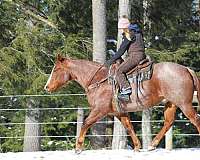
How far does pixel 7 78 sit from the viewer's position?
45.0ft

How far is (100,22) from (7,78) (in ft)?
9.55

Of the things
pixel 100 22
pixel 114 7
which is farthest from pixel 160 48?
pixel 100 22

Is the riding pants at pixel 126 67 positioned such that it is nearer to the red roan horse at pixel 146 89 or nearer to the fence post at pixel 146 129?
the red roan horse at pixel 146 89

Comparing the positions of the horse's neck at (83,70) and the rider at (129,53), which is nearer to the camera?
the rider at (129,53)

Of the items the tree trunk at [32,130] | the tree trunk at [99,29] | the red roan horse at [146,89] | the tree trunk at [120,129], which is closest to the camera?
the red roan horse at [146,89]

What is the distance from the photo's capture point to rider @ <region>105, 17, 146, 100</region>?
8.55 m

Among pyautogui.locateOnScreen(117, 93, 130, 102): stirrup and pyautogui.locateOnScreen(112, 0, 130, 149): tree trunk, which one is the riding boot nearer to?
pyautogui.locateOnScreen(117, 93, 130, 102): stirrup

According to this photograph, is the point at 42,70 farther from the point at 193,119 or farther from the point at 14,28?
the point at 193,119

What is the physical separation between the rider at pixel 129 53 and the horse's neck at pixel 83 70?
1.32 feet

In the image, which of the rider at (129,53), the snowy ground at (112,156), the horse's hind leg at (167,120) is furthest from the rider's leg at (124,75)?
the snowy ground at (112,156)

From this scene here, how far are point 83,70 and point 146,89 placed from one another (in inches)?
47.3

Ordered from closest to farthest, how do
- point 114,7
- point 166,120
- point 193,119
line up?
point 193,119 → point 166,120 → point 114,7

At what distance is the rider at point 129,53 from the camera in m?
8.55

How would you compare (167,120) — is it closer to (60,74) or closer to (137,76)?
(137,76)
